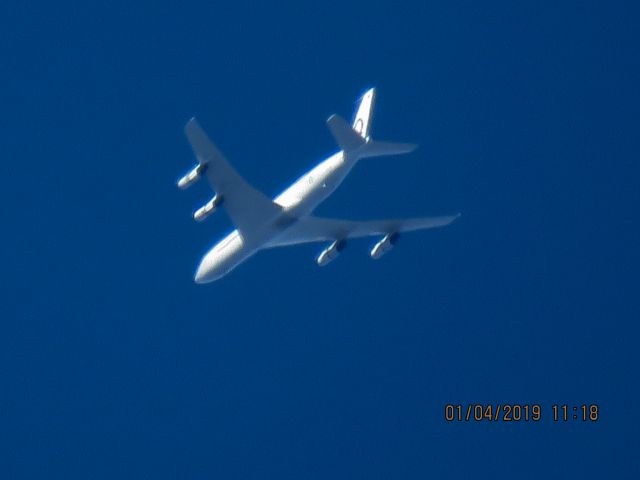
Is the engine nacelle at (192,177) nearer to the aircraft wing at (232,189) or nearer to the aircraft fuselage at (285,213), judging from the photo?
the aircraft wing at (232,189)

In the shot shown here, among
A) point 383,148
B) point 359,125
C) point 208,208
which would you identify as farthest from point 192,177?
point 359,125

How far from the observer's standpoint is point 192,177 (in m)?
60.0

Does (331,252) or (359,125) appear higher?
(359,125)

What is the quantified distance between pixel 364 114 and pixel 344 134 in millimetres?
8508

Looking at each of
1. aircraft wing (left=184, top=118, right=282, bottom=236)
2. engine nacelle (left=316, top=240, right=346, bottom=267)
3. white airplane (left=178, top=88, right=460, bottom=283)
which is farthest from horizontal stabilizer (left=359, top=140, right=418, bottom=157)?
engine nacelle (left=316, top=240, right=346, bottom=267)

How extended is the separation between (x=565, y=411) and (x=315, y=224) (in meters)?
18.1

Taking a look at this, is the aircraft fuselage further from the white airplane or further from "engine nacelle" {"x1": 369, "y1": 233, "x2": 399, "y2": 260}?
"engine nacelle" {"x1": 369, "y1": 233, "x2": 399, "y2": 260}

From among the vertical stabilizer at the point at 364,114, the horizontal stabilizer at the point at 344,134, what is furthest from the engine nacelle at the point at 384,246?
the horizontal stabilizer at the point at 344,134

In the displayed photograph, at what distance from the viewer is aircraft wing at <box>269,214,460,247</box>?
2694 inches

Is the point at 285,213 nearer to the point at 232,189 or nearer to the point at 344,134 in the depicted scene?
the point at 232,189

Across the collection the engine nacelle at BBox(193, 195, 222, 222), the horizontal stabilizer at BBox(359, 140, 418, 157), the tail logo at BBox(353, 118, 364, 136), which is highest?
the tail logo at BBox(353, 118, 364, 136)

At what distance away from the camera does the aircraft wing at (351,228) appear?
68438mm

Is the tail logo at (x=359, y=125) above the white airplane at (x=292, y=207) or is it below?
above

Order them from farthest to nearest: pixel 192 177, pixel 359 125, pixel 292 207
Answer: pixel 359 125 < pixel 292 207 < pixel 192 177
